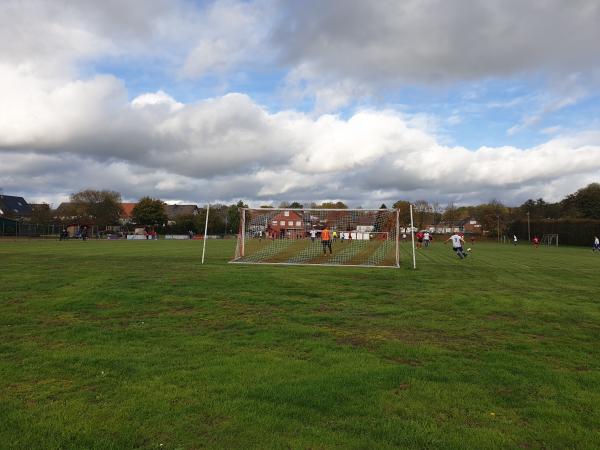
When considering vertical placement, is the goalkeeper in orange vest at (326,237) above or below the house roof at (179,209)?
below

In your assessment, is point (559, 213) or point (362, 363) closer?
point (362, 363)

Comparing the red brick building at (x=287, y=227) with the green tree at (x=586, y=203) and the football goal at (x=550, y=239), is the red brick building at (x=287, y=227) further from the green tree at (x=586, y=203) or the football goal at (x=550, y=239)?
the green tree at (x=586, y=203)

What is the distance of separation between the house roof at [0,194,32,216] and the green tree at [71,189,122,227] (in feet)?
36.4

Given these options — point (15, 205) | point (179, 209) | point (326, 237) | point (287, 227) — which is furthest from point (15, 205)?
point (326, 237)

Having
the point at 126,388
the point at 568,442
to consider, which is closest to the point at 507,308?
the point at 568,442

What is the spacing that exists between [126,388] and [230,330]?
2.93 m

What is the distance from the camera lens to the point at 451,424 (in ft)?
13.5

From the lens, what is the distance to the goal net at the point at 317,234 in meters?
24.4

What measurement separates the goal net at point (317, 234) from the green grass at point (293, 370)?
43.7ft

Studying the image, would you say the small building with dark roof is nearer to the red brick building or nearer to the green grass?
the red brick building

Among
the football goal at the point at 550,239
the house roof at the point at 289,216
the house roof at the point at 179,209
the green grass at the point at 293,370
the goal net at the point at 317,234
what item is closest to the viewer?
the green grass at the point at 293,370

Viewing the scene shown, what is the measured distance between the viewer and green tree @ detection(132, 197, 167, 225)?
297ft

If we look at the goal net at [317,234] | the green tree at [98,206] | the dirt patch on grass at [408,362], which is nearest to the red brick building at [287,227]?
the goal net at [317,234]

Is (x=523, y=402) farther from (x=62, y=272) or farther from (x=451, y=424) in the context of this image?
(x=62, y=272)
